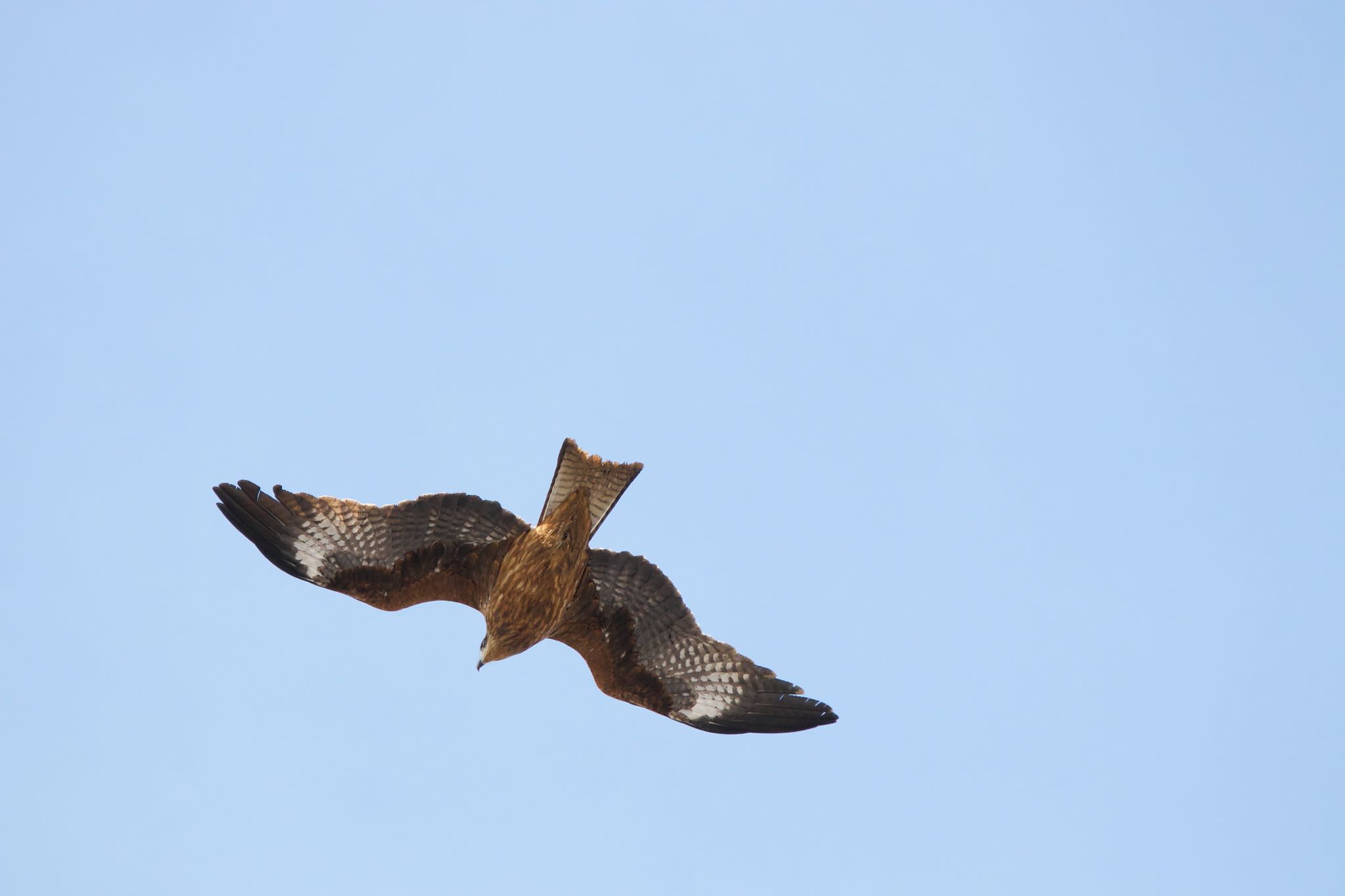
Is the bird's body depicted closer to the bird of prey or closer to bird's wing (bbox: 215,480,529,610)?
the bird of prey

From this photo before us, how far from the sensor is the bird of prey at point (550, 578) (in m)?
9.81

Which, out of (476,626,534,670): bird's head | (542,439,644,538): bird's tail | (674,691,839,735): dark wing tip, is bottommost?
(476,626,534,670): bird's head

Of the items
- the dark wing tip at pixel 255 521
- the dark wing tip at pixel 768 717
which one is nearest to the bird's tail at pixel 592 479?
the dark wing tip at pixel 768 717

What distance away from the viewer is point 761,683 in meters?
10.2

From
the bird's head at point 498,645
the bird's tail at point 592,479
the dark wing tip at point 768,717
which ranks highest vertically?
the bird's tail at point 592,479

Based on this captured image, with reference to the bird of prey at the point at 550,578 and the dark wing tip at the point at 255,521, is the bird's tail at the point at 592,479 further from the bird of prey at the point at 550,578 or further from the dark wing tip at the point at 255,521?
the dark wing tip at the point at 255,521

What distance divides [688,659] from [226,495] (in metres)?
4.34

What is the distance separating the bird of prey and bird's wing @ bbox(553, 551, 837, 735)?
0.03 ft

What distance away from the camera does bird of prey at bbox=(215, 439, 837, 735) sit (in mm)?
9812

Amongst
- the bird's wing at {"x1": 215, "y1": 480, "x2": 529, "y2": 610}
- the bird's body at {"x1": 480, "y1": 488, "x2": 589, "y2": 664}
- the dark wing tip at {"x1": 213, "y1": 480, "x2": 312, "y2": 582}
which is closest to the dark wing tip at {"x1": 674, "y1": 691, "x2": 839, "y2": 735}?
the bird's body at {"x1": 480, "y1": 488, "x2": 589, "y2": 664}

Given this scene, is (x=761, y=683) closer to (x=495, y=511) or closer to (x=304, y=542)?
(x=495, y=511)

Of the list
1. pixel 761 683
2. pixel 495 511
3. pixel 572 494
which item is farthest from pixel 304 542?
pixel 761 683

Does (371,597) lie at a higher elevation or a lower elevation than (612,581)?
lower

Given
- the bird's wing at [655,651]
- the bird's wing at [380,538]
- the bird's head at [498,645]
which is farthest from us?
the bird's wing at [655,651]
